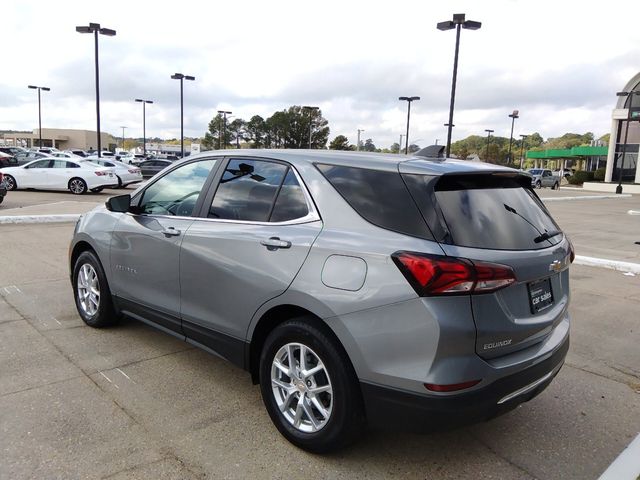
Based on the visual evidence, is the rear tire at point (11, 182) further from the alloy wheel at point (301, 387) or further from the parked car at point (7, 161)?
the alloy wheel at point (301, 387)

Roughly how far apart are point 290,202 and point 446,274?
1.10 m

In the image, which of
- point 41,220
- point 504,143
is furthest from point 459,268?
point 504,143

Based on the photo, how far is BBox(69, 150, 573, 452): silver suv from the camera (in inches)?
93.9

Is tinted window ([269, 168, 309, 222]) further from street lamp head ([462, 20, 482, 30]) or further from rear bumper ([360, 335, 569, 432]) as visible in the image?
street lamp head ([462, 20, 482, 30])

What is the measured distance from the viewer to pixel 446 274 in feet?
7.65

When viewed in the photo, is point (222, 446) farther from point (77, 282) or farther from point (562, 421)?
point (77, 282)

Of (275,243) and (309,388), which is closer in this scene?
(309,388)

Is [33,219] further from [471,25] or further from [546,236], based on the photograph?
[471,25]

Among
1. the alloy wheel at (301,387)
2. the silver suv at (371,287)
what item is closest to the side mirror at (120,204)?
the silver suv at (371,287)

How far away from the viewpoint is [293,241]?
2857 mm

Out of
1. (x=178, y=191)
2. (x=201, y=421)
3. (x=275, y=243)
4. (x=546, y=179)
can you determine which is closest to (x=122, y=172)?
(x=178, y=191)

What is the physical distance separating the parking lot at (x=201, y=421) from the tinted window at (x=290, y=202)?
1.30 m

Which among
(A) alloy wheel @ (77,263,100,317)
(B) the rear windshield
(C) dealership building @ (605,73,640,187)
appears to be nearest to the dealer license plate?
(B) the rear windshield

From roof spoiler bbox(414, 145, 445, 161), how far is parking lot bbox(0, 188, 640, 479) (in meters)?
1.72
